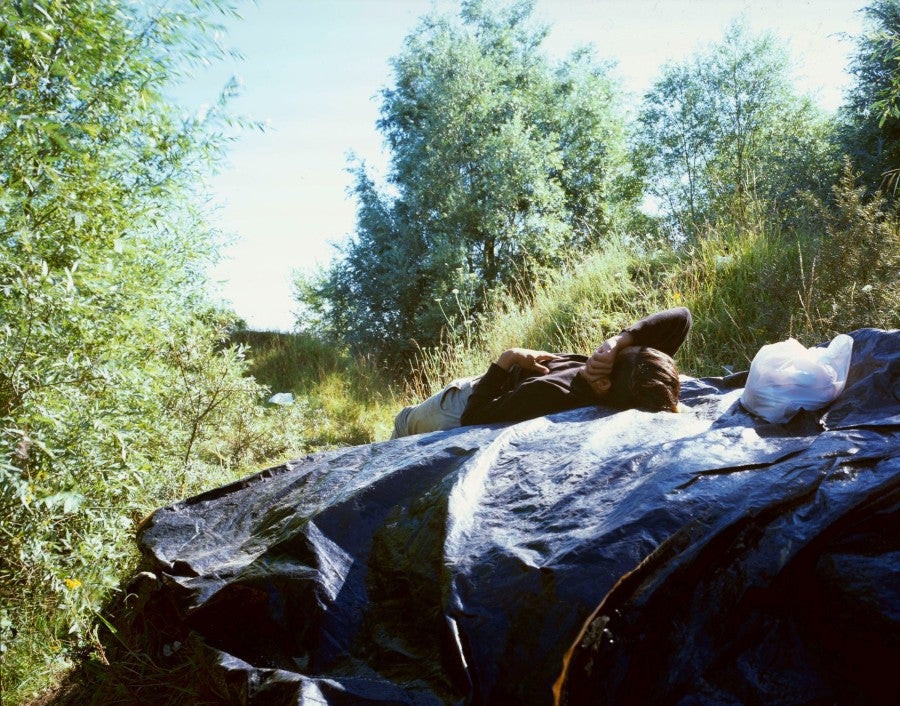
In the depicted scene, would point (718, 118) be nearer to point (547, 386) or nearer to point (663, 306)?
point (663, 306)

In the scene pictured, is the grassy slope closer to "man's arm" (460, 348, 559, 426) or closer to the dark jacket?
the dark jacket

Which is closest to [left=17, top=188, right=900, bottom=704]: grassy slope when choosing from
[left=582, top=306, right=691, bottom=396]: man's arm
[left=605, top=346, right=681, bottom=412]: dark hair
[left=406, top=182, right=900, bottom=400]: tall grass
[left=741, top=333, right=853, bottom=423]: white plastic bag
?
[left=406, top=182, right=900, bottom=400]: tall grass

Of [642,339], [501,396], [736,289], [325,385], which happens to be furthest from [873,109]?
[325,385]

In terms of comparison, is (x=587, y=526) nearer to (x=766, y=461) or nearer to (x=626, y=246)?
(x=766, y=461)

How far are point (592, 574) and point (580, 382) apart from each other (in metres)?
1.56

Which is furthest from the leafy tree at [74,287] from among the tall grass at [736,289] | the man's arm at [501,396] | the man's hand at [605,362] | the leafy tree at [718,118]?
the leafy tree at [718,118]

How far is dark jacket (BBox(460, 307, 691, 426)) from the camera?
2715 mm

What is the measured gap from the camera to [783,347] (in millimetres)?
2328

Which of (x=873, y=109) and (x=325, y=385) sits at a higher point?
(x=873, y=109)

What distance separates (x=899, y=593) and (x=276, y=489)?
82.8 inches

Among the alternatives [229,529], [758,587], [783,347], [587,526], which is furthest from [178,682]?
[783,347]

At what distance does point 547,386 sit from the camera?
2.87 meters

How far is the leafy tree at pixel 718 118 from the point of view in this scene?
11.8m

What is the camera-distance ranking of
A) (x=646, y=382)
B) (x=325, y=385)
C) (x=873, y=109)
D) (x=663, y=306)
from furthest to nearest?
(x=325, y=385) < (x=873, y=109) < (x=663, y=306) < (x=646, y=382)
